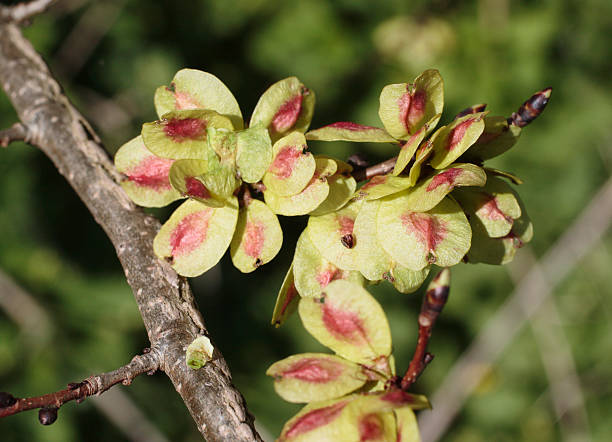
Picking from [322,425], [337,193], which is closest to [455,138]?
[337,193]


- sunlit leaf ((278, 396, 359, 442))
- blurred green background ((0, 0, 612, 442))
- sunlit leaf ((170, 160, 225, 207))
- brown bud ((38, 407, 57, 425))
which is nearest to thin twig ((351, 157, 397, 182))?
sunlit leaf ((170, 160, 225, 207))

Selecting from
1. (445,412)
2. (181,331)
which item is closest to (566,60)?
(445,412)

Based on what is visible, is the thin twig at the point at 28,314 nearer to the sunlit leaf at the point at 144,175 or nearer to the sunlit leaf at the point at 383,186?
the sunlit leaf at the point at 144,175

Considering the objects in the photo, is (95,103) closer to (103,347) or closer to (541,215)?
(103,347)

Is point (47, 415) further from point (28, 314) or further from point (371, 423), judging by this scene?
point (28, 314)

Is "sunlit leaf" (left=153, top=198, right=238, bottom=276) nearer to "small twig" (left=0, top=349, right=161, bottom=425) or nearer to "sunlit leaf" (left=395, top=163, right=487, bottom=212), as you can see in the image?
"small twig" (left=0, top=349, right=161, bottom=425)

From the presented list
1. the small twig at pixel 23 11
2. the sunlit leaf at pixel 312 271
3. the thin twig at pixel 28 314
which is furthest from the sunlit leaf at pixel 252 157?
the thin twig at pixel 28 314
